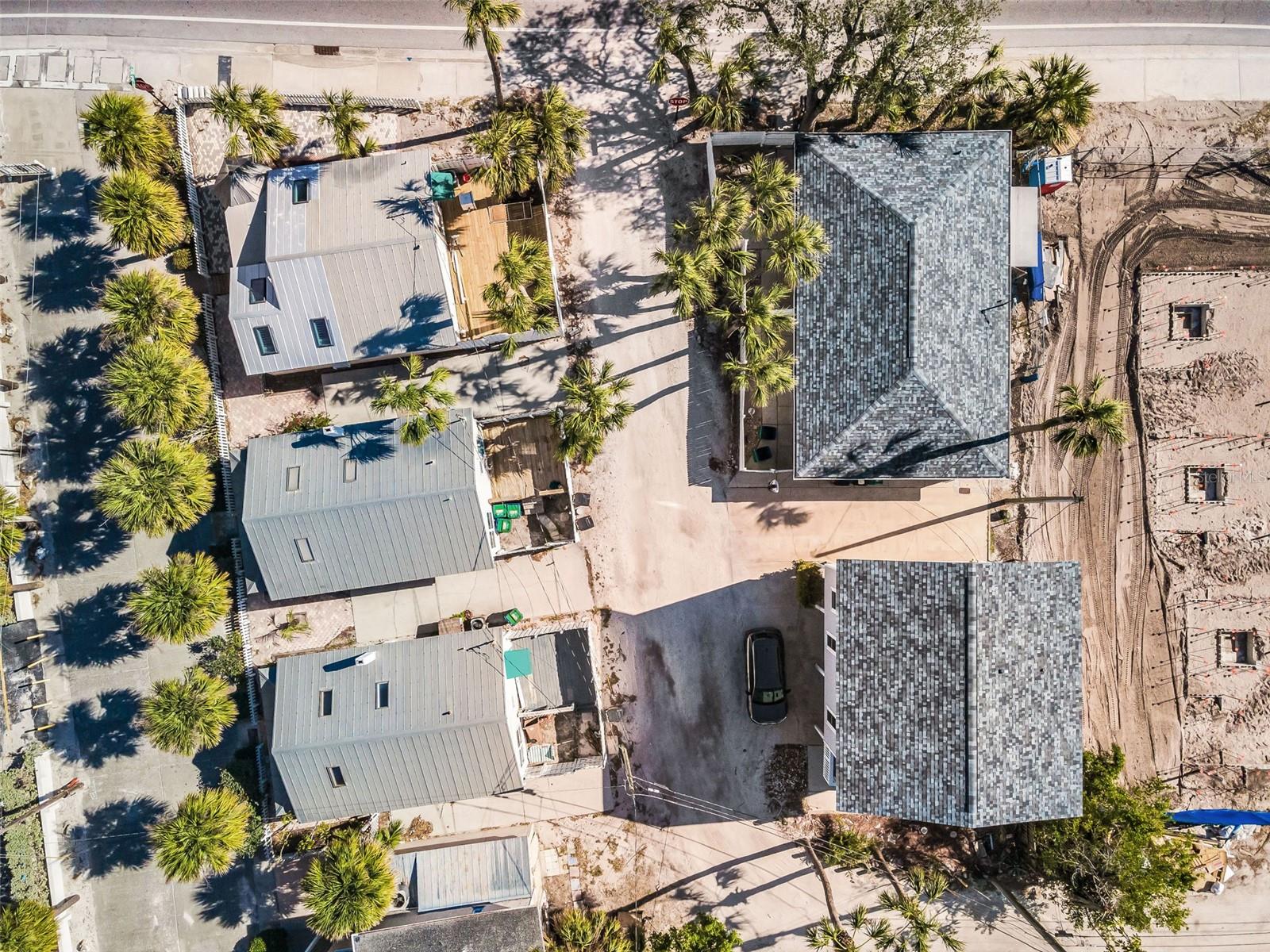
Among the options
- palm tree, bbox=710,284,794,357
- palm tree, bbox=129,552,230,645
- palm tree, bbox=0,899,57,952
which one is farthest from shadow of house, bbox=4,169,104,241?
palm tree, bbox=0,899,57,952

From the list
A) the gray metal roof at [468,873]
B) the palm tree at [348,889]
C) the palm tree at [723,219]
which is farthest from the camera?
the gray metal roof at [468,873]

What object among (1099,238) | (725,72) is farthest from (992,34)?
(725,72)

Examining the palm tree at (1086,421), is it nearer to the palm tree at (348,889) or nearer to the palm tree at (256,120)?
the palm tree at (348,889)

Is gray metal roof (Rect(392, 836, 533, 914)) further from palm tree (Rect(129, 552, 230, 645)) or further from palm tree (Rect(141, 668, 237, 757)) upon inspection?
palm tree (Rect(129, 552, 230, 645))

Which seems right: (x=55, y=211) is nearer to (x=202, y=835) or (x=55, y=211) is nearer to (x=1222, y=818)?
(x=202, y=835)

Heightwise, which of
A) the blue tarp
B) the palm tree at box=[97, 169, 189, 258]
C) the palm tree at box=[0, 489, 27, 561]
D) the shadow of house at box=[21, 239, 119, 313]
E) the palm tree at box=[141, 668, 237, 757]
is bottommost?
the blue tarp

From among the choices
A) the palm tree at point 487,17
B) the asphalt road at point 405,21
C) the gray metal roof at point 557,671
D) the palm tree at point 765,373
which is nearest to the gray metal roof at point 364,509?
the gray metal roof at point 557,671
